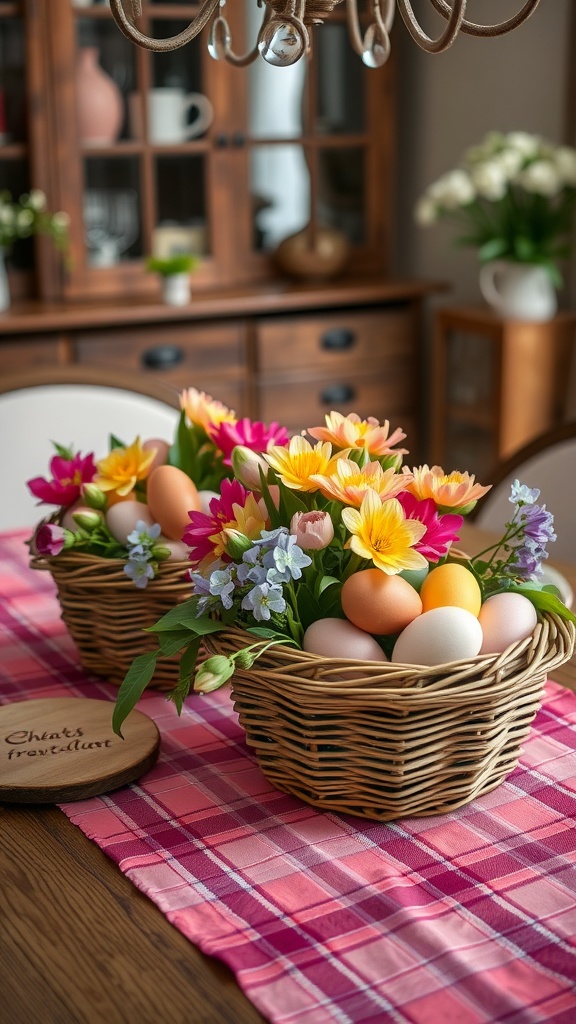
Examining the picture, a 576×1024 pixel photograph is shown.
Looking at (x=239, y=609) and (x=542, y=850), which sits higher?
(x=239, y=609)

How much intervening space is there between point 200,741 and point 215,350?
2.30m

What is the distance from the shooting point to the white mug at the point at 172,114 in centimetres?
328

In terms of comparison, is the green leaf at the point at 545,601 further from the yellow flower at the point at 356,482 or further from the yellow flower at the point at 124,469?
the yellow flower at the point at 124,469

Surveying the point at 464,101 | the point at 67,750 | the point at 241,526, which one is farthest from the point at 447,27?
the point at 464,101

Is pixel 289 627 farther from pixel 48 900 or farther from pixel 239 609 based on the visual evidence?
pixel 48 900

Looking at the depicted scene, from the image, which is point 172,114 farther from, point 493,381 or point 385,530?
point 385,530

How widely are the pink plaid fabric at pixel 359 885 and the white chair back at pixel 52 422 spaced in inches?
36.8

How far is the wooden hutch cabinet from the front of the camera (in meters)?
3.14

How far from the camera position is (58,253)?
3254 millimetres

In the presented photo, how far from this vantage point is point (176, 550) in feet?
3.84

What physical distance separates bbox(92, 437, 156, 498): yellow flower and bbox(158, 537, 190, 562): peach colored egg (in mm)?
69

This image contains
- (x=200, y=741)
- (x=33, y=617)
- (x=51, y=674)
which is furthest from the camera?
(x=33, y=617)

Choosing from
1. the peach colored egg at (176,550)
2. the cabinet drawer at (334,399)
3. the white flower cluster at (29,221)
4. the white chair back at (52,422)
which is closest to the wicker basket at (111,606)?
the peach colored egg at (176,550)

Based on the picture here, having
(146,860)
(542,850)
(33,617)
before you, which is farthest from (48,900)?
(33,617)
